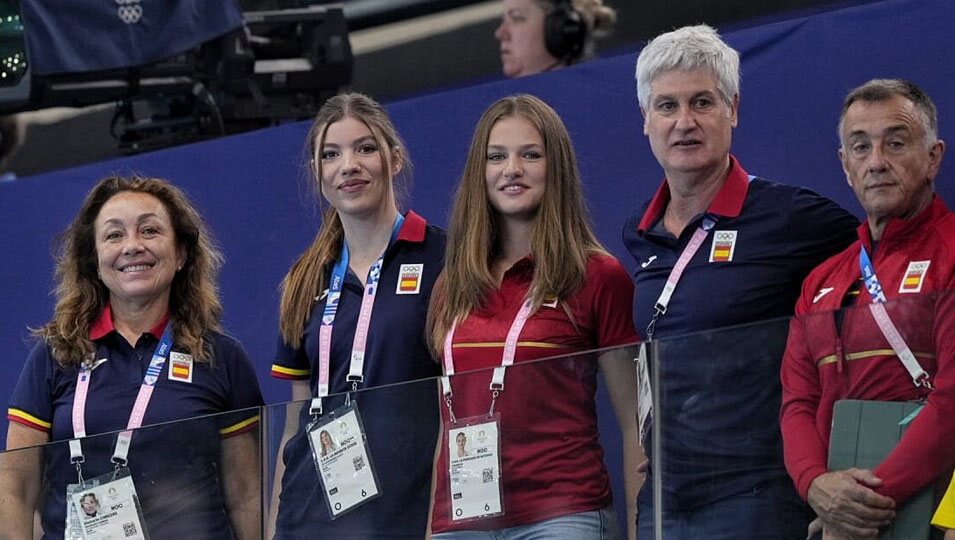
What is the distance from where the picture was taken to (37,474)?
11.3 feet

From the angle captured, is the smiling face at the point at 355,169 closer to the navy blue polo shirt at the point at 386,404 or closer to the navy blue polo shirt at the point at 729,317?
the navy blue polo shirt at the point at 386,404

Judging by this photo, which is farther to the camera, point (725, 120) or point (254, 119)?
point (254, 119)

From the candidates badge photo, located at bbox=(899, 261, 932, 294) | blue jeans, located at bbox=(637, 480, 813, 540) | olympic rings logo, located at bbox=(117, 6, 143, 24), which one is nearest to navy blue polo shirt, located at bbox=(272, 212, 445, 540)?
blue jeans, located at bbox=(637, 480, 813, 540)

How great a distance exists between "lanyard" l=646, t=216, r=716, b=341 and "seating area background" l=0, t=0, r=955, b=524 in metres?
0.36

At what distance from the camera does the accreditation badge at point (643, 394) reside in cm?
290

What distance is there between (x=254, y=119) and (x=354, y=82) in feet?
5.71

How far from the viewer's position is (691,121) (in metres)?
3.39

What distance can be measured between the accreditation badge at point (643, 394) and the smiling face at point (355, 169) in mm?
1003

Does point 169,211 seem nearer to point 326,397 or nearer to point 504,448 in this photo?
point 326,397

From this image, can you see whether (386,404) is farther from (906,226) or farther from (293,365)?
(906,226)

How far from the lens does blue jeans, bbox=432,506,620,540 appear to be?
9.86 feet

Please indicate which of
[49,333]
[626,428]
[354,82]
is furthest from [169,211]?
[354,82]

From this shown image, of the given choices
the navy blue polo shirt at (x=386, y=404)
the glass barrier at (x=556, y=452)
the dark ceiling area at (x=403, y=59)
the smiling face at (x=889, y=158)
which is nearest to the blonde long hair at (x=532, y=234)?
the navy blue polo shirt at (x=386, y=404)

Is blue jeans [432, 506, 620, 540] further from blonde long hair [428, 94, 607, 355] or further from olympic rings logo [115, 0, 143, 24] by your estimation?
olympic rings logo [115, 0, 143, 24]
